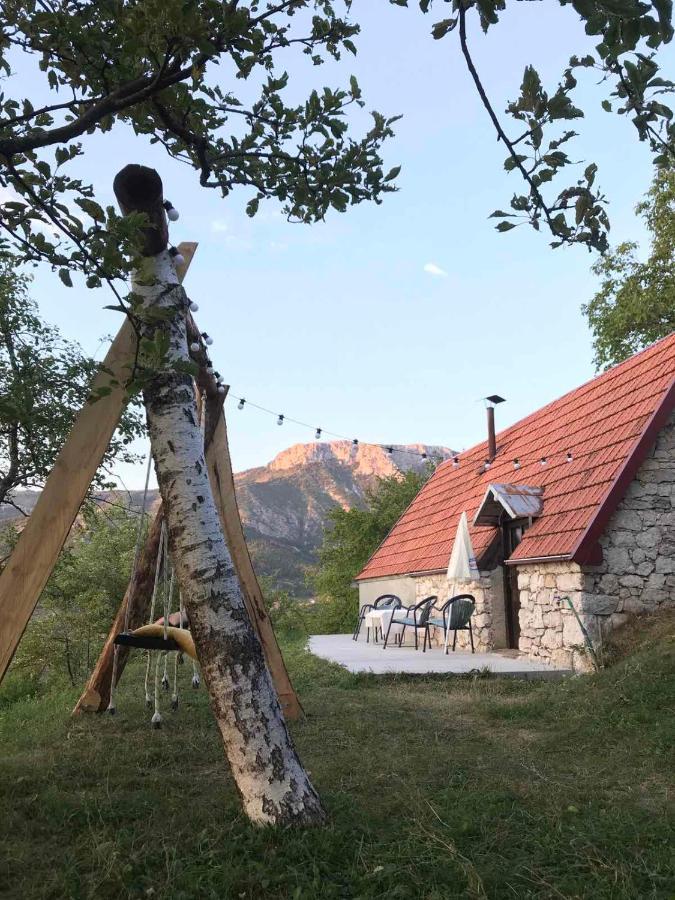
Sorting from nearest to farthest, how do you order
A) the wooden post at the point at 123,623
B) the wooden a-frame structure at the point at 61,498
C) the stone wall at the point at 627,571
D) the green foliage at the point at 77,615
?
the wooden a-frame structure at the point at 61,498 → the wooden post at the point at 123,623 → the stone wall at the point at 627,571 → the green foliage at the point at 77,615

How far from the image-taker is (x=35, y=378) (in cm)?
734

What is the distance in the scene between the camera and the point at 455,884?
2.77 meters

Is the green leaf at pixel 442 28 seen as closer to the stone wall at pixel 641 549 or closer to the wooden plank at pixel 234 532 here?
the wooden plank at pixel 234 532

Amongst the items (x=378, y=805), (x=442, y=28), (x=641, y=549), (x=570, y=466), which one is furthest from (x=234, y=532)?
(x=570, y=466)

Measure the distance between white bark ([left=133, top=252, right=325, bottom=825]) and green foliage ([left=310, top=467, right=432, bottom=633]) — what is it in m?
21.6

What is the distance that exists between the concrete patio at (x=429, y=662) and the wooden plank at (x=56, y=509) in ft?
17.2

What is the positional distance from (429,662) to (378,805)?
6267mm

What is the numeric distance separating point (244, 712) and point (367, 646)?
1062 centimetres

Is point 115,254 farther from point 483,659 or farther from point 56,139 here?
point 483,659

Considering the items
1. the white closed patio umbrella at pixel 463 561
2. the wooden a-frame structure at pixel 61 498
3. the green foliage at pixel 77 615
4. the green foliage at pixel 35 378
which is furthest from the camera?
the green foliage at pixel 77 615

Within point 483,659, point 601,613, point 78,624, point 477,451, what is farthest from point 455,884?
point 477,451

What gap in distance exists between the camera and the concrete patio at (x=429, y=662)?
844 centimetres

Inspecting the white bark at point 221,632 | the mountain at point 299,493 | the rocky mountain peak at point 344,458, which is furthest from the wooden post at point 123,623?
the rocky mountain peak at point 344,458

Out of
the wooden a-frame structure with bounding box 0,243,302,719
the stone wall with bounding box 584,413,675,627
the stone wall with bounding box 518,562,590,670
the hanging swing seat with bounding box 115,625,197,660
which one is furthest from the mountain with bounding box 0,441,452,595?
the wooden a-frame structure with bounding box 0,243,302,719
